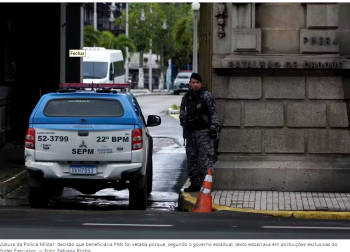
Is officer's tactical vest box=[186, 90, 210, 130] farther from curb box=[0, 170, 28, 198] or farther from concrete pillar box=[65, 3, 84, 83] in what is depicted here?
concrete pillar box=[65, 3, 84, 83]

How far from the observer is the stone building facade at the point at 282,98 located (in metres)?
13.7

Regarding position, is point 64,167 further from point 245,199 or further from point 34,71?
point 34,71

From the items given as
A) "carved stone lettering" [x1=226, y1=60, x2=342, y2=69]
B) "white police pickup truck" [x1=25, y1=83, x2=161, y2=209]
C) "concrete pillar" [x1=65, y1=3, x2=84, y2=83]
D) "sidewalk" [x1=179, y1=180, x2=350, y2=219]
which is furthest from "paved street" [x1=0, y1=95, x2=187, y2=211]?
"concrete pillar" [x1=65, y1=3, x2=84, y2=83]

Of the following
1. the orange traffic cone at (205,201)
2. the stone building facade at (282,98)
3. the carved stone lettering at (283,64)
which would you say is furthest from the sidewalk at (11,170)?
the carved stone lettering at (283,64)

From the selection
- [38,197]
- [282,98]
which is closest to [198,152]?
[282,98]

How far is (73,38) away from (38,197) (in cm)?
1559

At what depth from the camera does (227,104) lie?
13820 mm

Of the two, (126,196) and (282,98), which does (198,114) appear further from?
(126,196)

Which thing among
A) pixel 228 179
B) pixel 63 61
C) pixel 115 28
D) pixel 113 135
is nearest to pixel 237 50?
pixel 228 179

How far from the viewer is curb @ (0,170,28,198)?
14.2 metres

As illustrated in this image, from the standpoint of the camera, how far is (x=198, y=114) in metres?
13.3

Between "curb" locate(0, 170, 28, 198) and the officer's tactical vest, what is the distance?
3.46m

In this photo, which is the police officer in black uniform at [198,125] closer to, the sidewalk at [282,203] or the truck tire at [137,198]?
Answer: the sidewalk at [282,203]

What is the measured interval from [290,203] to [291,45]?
288cm
